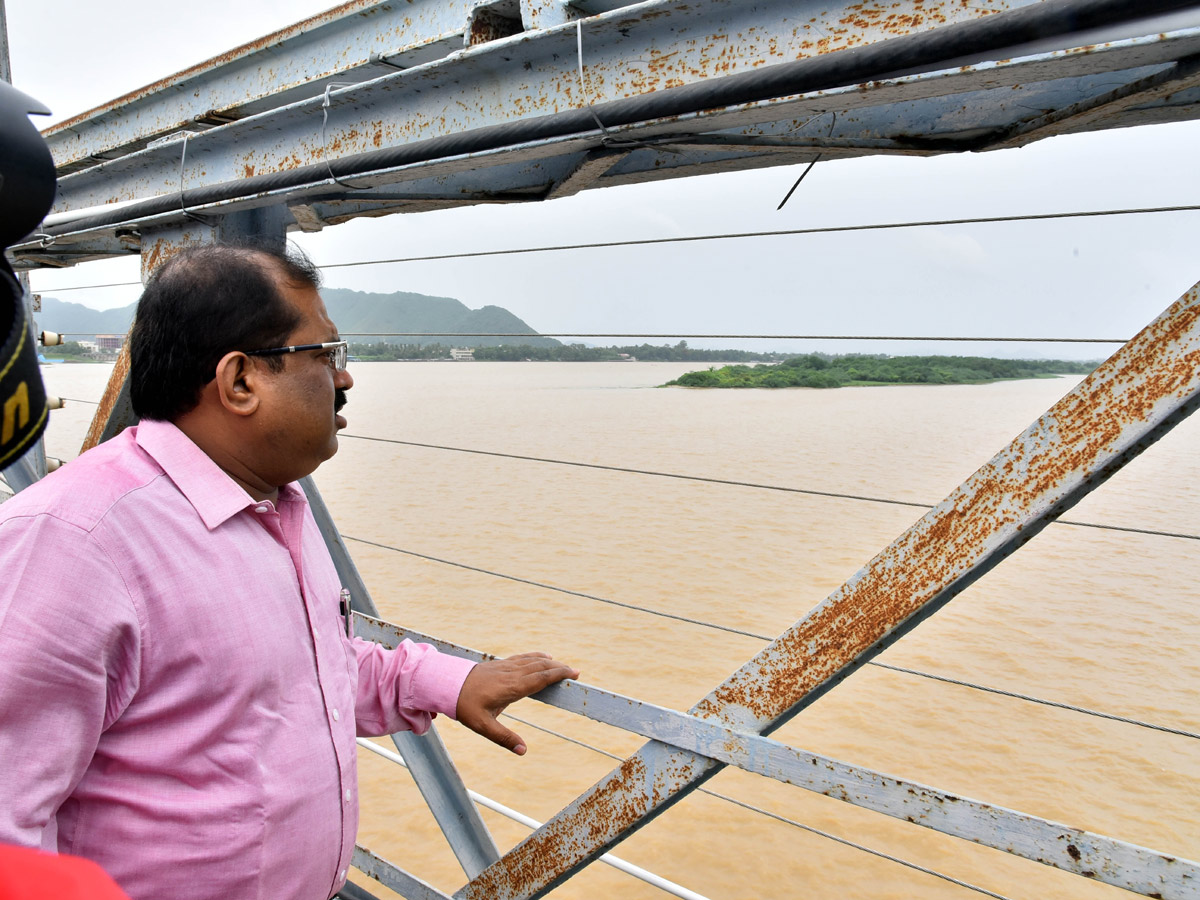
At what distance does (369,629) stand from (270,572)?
25.1 inches

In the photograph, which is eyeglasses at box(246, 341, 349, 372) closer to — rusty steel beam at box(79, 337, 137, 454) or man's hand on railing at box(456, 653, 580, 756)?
man's hand on railing at box(456, 653, 580, 756)

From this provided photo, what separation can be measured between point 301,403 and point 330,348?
0.29 ft

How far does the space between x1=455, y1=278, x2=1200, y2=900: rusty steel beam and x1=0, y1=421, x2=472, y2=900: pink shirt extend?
42 centimetres

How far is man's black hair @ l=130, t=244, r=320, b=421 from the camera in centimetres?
97

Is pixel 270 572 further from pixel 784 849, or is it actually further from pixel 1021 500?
pixel 784 849

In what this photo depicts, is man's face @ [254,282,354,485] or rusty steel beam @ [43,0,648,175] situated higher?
rusty steel beam @ [43,0,648,175]

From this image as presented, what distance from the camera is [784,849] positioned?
5.56 m

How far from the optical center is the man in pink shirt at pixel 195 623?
2.50 feet

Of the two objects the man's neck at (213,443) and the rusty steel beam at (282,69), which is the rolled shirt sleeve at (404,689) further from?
the rusty steel beam at (282,69)

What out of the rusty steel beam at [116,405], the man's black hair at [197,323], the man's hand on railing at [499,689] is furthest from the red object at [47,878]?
the rusty steel beam at [116,405]

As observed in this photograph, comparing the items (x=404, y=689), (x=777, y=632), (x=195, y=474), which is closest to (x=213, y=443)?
(x=195, y=474)

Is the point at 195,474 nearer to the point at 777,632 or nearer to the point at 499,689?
the point at 499,689

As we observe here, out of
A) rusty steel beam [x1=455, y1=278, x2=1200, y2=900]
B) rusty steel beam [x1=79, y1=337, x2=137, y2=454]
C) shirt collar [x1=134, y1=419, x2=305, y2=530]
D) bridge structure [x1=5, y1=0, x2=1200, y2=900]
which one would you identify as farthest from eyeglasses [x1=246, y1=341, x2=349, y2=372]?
rusty steel beam [x1=79, y1=337, x2=137, y2=454]

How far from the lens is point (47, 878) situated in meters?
0.27
